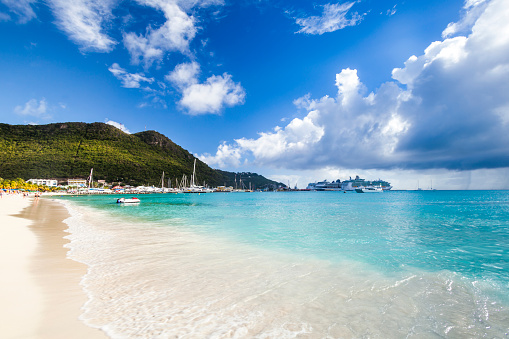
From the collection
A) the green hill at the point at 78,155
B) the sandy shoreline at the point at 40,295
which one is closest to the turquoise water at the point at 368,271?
the sandy shoreline at the point at 40,295

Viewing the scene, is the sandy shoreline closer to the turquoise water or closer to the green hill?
the turquoise water

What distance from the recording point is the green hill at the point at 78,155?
129 meters

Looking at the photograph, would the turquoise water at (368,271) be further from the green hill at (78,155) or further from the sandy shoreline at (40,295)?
the green hill at (78,155)

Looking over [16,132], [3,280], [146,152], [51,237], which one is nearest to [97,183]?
[146,152]

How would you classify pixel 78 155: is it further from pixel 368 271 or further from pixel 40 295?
pixel 368 271

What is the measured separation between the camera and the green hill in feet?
424

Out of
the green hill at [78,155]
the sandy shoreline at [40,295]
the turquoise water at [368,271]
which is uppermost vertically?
the green hill at [78,155]

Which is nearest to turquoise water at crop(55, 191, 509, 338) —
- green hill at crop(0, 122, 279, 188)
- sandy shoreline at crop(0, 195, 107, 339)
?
sandy shoreline at crop(0, 195, 107, 339)

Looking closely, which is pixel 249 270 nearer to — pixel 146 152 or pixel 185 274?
pixel 185 274

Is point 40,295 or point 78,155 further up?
point 78,155

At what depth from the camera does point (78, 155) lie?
146m

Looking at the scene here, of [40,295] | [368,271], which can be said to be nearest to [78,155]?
[40,295]

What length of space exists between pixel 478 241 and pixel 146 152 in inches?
7669

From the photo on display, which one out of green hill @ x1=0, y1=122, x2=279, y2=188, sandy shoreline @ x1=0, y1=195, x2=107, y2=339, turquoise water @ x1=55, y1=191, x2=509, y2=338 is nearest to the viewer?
sandy shoreline @ x1=0, y1=195, x2=107, y2=339
